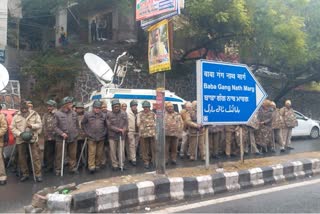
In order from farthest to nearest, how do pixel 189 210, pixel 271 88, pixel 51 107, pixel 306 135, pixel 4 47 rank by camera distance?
pixel 271 88, pixel 4 47, pixel 306 135, pixel 51 107, pixel 189 210

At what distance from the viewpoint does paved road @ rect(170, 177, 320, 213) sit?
5.41m

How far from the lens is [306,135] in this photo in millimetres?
15773

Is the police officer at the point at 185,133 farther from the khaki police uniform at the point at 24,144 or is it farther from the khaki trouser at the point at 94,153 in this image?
the khaki police uniform at the point at 24,144

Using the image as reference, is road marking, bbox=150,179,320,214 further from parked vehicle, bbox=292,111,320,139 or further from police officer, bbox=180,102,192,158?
parked vehicle, bbox=292,111,320,139

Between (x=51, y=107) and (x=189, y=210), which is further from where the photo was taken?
(x=51, y=107)

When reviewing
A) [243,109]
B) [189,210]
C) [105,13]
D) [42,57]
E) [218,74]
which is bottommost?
[189,210]

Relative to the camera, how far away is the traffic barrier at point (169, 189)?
514 cm

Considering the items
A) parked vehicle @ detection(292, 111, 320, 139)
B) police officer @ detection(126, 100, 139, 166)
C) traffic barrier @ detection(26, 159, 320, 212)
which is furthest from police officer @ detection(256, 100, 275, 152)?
parked vehicle @ detection(292, 111, 320, 139)

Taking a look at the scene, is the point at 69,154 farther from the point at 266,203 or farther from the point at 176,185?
the point at 266,203

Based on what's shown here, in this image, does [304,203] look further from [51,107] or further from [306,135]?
[306,135]

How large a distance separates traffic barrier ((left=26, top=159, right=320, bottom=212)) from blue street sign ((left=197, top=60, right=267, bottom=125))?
44.6 inches

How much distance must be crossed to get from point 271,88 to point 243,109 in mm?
16605

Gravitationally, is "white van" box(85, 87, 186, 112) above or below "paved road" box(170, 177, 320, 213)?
above

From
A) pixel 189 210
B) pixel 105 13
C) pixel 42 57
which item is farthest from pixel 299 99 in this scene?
pixel 189 210
